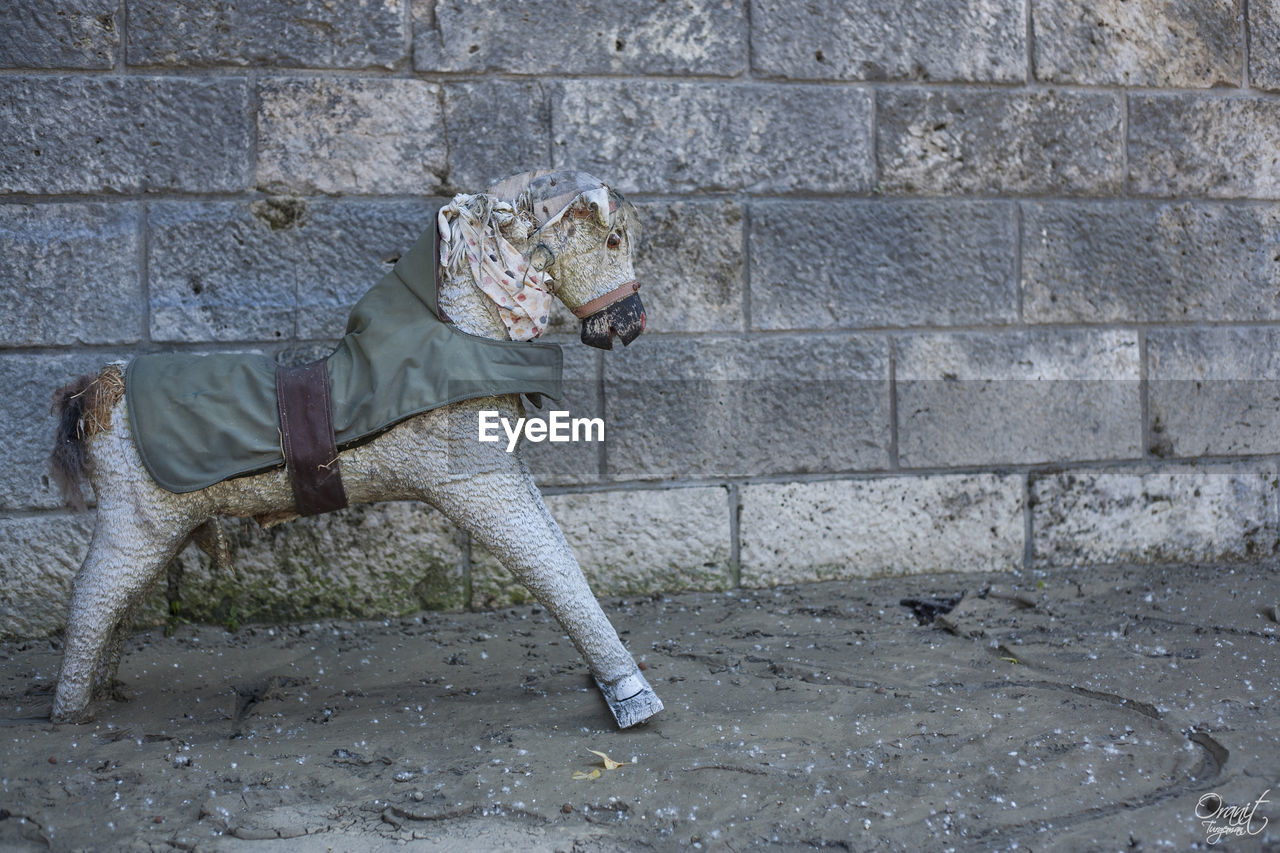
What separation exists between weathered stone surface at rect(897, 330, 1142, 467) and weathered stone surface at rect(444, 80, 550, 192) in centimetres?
158

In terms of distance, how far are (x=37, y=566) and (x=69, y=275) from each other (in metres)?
0.97

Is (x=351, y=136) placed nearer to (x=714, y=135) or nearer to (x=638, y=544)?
(x=714, y=135)

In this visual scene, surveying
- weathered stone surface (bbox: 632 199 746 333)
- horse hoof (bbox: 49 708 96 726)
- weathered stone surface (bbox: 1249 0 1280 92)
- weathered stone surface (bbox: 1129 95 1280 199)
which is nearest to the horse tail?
horse hoof (bbox: 49 708 96 726)

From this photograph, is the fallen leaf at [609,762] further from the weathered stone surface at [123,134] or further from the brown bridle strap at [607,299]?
the weathered stone surface at [123,134]

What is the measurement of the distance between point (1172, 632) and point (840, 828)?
182cm

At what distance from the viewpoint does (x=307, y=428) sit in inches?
94.6

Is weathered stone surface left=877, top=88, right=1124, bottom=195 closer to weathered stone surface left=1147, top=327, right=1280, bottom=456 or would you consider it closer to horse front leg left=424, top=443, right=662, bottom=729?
weathered stone surface left=1147, top=327, right=1280, bottom=456

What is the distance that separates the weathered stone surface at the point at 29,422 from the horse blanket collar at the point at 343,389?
1.06 meters

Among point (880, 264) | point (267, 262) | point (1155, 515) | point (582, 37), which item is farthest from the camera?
point (1155, 515)

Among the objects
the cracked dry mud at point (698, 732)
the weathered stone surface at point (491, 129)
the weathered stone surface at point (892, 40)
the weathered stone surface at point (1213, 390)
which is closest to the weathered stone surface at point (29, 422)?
the cracked dry mud at point (698, 732)

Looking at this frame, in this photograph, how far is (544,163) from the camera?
3500mm

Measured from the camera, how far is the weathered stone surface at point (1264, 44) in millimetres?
3975

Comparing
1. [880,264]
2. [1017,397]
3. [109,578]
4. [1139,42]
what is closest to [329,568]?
[109,578]

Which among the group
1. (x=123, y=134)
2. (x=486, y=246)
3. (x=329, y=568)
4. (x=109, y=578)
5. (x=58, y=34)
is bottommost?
(x=329, y=568)
